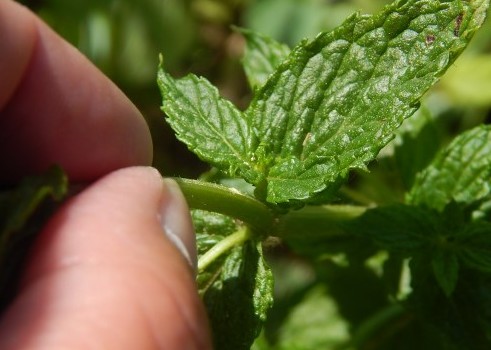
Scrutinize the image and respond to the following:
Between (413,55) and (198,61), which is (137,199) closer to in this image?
(413,55)

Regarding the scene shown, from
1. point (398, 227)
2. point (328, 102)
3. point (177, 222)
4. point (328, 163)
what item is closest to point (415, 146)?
point (398, 227)

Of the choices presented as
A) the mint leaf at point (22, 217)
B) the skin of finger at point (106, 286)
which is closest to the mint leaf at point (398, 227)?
the skin of finger at point (106, 286)

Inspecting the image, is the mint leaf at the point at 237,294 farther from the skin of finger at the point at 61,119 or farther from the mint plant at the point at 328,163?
the skin of finger at the point at 61,119

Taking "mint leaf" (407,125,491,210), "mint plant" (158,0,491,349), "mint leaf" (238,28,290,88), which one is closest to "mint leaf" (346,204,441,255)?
"mint plant" (158,0,491,349)

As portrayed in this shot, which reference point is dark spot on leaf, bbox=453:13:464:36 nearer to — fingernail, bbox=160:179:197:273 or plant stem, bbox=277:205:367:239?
plant stem, bbox=277:205:367:239

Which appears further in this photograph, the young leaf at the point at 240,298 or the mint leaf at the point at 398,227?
the mint leaf at the point at 398,227

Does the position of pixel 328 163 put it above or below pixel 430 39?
below

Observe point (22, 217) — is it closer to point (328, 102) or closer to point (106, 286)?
point (106, 286)

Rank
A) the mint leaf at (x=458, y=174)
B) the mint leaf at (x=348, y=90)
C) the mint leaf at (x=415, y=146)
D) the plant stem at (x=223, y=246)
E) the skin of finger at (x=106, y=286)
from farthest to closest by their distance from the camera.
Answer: the mint leaf at (x=415, y=146) < the mint leaf at (x=458, y=174) < the plant stem at (x=223, y=246) < the mint leaf at (x=348, y=90) < the skin of finger at (x=106, y=286)
